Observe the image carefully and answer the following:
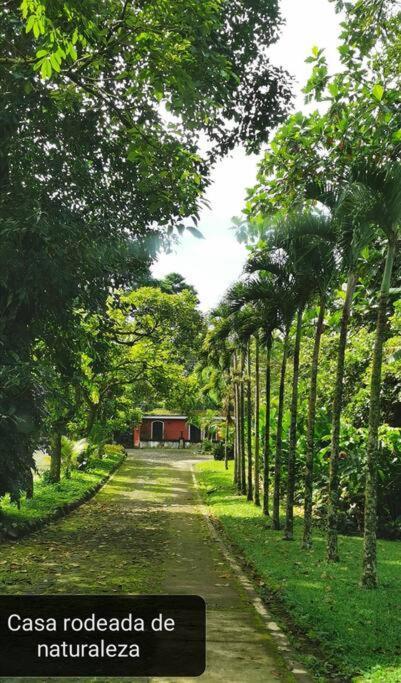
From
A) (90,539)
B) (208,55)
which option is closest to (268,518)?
(90,539)

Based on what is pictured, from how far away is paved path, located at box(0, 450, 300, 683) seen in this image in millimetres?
5641

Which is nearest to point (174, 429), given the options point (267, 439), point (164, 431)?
point (164, 431)

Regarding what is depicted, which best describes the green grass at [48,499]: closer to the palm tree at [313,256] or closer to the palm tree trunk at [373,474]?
the palm tree at [313,256]

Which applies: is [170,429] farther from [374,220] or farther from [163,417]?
→ [374,220]

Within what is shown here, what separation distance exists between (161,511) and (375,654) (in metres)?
12.1

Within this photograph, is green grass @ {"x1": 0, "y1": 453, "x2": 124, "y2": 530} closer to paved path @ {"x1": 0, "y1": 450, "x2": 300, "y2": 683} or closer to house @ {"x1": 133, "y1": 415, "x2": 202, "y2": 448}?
paved path @ {"x1": 0, "y1": 450, "x2": 300, "y2": 683}

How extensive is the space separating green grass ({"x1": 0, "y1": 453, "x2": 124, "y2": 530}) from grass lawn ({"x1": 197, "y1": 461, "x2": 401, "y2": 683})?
170 inches

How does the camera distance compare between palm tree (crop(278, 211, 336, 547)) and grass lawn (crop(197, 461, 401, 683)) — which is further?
palm tree (crop(278, 211, 336, 547))

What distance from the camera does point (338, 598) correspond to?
7.30 metres

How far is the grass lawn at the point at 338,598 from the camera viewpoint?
5402 mm

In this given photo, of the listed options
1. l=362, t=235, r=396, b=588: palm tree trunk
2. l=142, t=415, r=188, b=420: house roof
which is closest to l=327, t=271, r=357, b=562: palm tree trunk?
l=362, t=235, r=396, b=588: palm tree trunk

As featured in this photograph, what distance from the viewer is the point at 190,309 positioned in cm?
2320

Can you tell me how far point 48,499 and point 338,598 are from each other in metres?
11.0

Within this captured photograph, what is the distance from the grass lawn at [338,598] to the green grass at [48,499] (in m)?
4.32
